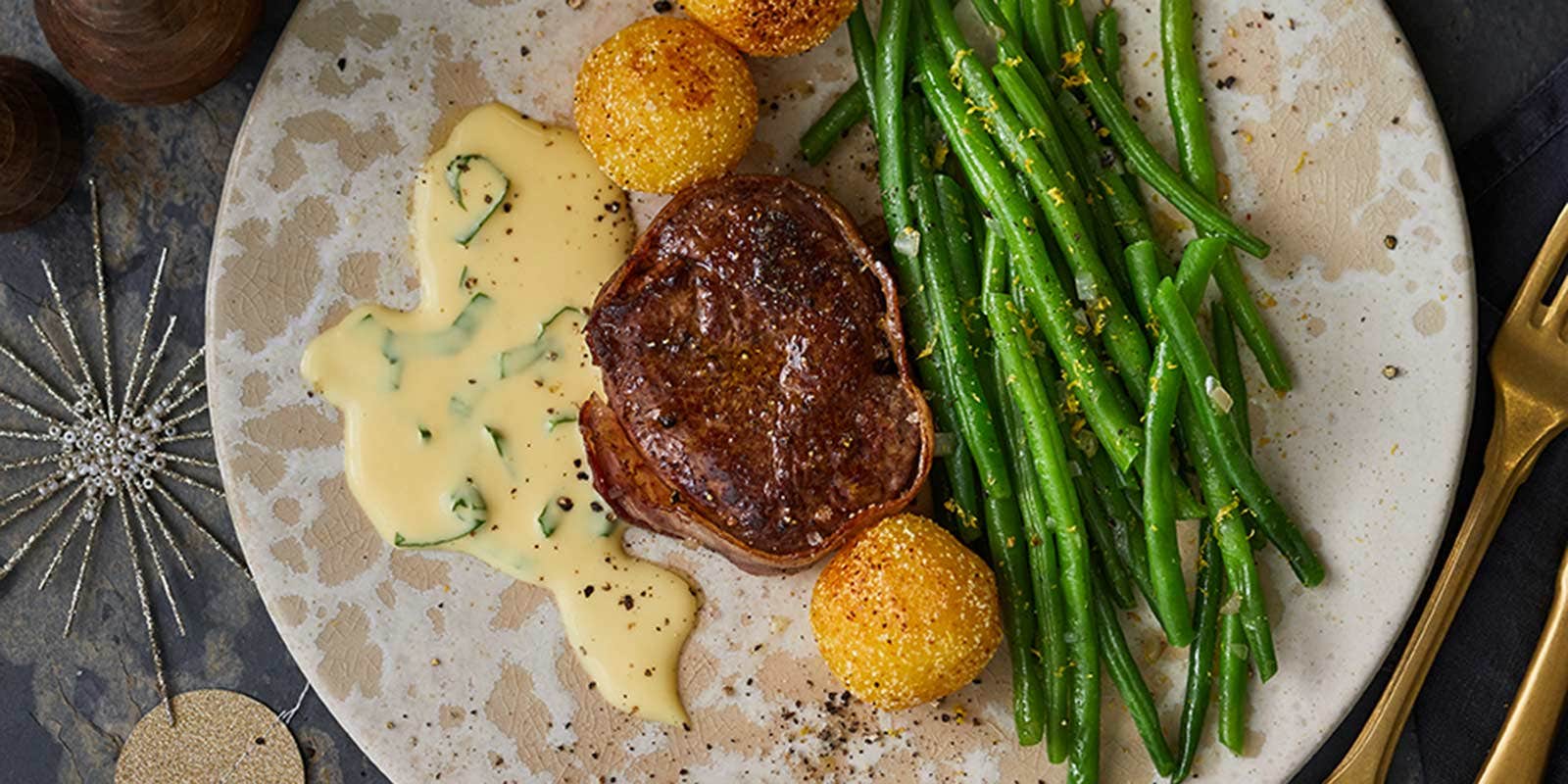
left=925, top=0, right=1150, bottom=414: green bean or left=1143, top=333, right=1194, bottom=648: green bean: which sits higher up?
left=925, top=0, right=1150, bottom=414: green bean

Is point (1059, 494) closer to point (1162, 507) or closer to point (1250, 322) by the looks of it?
point (1162, 507)

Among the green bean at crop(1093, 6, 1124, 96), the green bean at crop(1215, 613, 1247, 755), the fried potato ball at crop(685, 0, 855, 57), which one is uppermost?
the fried potato ball at crop(685, 0, 855, 57)

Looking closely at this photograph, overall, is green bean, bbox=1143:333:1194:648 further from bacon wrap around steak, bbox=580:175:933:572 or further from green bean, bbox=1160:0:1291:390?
bacon wrap around steak, bbox=580:175:933:572

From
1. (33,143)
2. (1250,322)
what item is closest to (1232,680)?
(1250,322)

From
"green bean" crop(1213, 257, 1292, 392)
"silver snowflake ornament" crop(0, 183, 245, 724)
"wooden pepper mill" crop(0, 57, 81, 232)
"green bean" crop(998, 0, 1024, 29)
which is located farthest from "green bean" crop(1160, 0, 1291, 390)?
"wooden pepper mill" crop(0, 57, 81, 232)

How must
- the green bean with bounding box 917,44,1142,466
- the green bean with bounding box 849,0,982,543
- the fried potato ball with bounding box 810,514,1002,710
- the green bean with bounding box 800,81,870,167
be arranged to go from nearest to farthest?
the fried potato ball with bounding box 810,514,1002,710 → the green bean with bounding box 917,44,1142,466 → the green bean with bounding box 849,0,982,543 → the green bean with bounding box 800,81,870,167

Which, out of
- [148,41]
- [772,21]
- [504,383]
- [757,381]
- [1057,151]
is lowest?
[757,381]

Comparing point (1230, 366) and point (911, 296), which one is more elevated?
point (911, 296)
